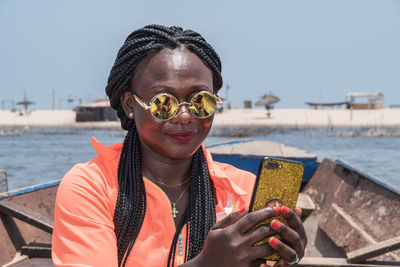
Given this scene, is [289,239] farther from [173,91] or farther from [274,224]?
[173,91]

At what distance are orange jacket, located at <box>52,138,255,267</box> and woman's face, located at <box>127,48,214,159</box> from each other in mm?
214

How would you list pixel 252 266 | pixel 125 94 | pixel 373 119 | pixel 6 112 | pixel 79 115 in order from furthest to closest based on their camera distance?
pixel 6 112 → pixel 79 115 → pixel 373 119 → pixel 125 94 → pixel 252 266

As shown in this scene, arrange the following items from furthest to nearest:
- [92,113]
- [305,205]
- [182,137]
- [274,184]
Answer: [92,113] < [305,205] < [182,137] < [274,184]

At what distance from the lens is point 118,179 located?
175cm

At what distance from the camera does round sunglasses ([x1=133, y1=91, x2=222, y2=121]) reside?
164cm

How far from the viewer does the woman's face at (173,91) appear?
1663 millimetres

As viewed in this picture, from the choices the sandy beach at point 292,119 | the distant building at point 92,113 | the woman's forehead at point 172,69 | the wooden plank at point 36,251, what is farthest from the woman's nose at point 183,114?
the distant building at point 92,113

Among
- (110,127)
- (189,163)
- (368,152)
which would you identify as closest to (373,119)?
(368,152)

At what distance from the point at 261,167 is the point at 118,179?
2.15 ft

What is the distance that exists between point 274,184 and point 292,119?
5053 centimetres

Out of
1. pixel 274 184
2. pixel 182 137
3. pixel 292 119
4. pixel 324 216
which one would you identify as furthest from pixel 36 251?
pixel 292 119

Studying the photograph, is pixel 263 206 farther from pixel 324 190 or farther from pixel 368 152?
pixel 368 152

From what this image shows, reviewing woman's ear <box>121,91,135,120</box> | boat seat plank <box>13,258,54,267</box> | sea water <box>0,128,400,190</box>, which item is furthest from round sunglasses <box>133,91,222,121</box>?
sea water <box>0,128,400,190</box>

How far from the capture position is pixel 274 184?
1.40 m
